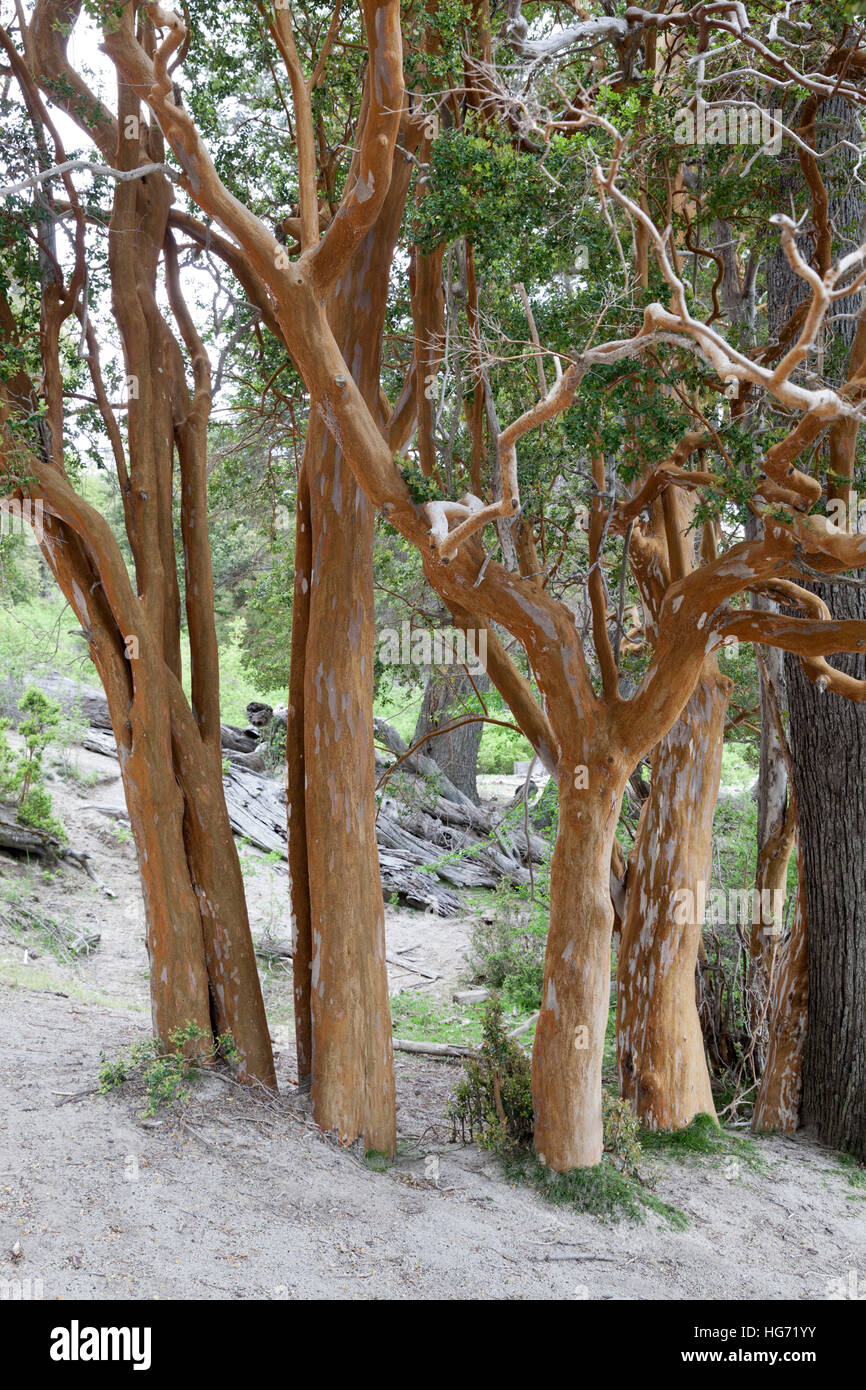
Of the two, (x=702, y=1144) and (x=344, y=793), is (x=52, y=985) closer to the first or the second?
(x=344, y=793)

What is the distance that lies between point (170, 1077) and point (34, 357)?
472 cm

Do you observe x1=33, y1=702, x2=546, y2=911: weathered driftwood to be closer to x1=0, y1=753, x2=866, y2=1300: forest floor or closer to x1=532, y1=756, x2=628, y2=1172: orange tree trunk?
x1=0, y1=753, x2=866, y2=1300: forest floor

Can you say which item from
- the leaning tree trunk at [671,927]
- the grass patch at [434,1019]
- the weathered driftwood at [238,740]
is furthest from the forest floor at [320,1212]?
the weathered driftwood at [238,740]

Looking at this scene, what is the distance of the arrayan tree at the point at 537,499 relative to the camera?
16.8 feet

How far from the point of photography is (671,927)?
7.14m

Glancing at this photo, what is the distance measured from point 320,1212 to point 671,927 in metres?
3.15

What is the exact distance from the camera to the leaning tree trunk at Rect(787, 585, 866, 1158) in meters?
7.12

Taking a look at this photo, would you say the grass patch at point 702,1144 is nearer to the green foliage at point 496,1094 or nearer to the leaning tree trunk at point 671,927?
the leaning tree trunk at point 671,927

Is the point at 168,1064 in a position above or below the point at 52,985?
above

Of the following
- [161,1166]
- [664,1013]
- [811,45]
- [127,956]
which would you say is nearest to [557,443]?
[811,45]

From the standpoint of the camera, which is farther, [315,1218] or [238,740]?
[238,740]

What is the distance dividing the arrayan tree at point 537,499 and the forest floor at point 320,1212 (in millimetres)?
471

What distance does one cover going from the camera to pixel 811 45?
5.36m

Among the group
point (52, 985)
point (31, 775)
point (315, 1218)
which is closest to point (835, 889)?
point (315, 1218)
